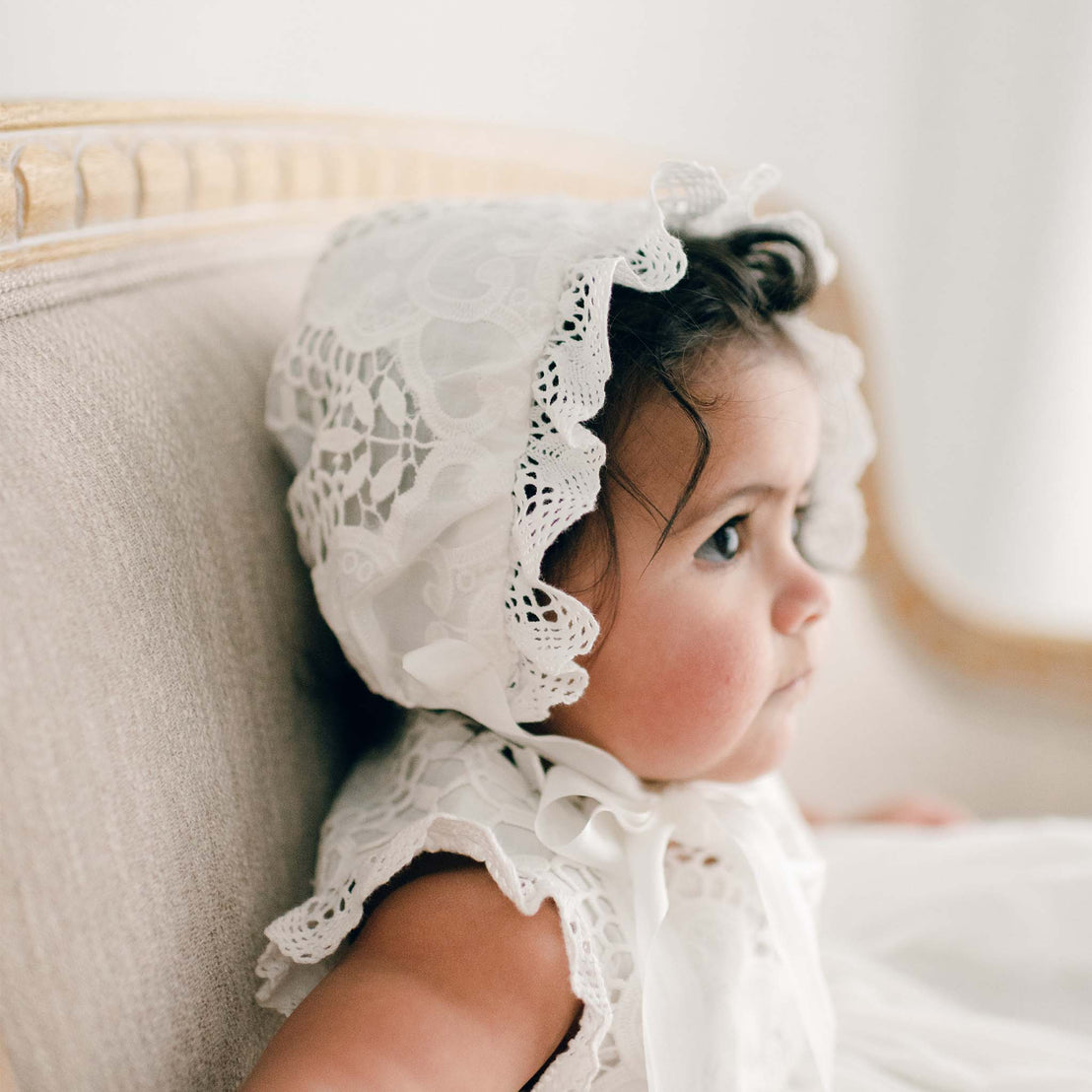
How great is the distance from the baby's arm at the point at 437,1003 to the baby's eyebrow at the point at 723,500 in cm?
22

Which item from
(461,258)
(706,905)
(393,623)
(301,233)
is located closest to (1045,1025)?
(706,905)

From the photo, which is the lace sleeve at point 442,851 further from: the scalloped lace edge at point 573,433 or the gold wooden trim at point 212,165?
the gold wooden trim at point 212,165

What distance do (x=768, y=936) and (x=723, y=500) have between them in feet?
0.88

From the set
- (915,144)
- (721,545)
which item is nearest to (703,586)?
(721,545)

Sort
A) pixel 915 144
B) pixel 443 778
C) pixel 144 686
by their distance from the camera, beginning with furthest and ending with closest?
pixel 915 144
pixel 443 778
pixel 144 686

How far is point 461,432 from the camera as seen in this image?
1.86 ft

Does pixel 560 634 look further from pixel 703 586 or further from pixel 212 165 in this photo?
Result: pixel 212 165

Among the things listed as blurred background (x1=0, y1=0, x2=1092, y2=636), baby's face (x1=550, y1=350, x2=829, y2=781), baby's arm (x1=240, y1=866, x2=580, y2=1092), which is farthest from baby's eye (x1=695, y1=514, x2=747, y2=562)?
blurred background (x1=0, y1=0, x2=1092, y2=636)

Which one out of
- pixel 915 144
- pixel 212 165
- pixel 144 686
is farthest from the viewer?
pixel 915 144

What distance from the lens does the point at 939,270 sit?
6.72 ft

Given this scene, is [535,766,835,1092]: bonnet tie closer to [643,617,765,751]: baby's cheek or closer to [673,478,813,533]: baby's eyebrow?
[643,617,765,751]: baby's cheek

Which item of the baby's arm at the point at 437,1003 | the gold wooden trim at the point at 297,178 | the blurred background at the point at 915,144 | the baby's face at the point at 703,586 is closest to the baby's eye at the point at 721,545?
the baby's face at the point at 703,586

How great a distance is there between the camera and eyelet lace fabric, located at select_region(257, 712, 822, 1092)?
1.73 ft

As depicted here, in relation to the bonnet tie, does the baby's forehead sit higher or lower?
higher
